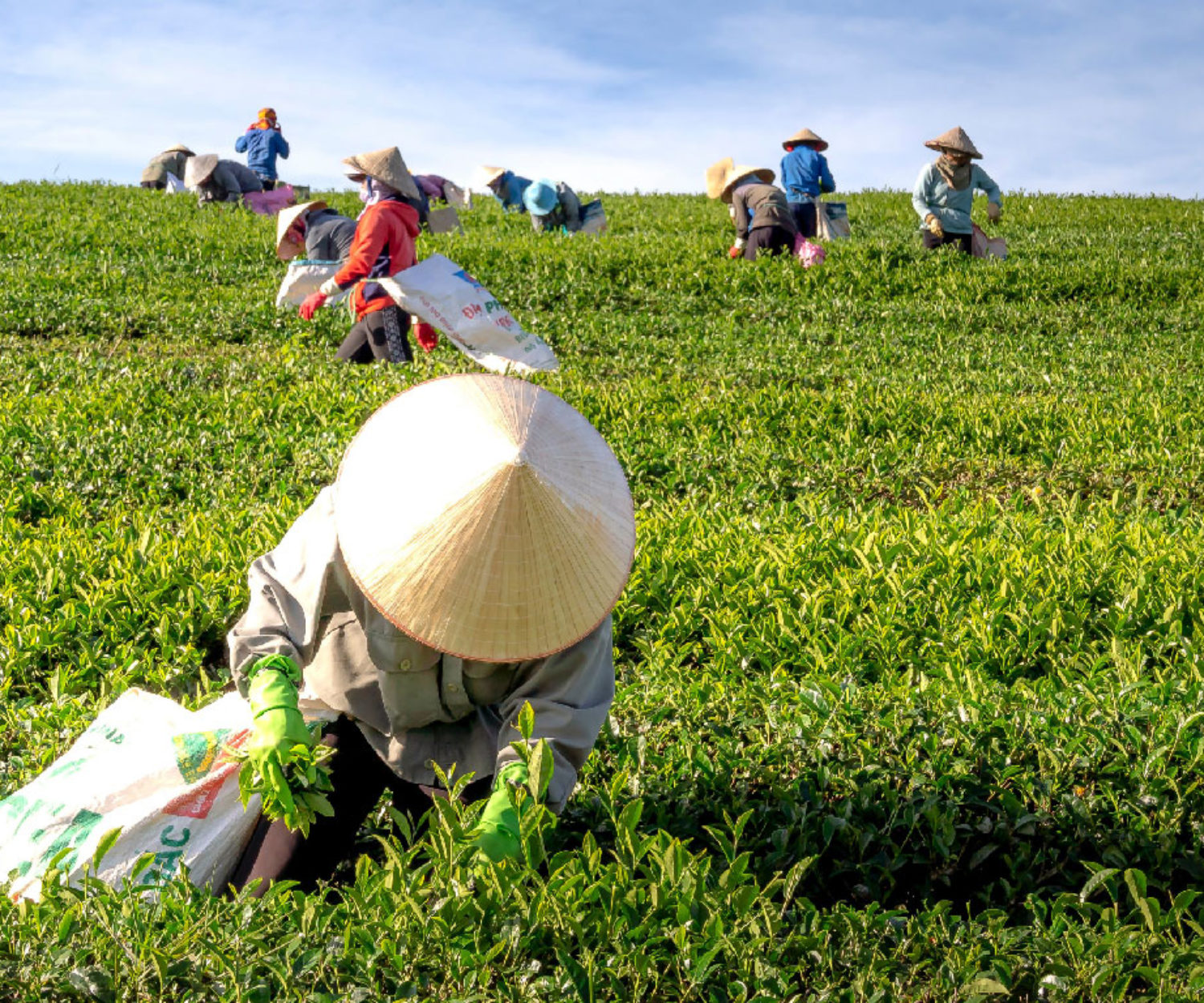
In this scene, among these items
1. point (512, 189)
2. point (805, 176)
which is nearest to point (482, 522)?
point (805, 176)

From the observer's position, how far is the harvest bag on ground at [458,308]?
7480mm

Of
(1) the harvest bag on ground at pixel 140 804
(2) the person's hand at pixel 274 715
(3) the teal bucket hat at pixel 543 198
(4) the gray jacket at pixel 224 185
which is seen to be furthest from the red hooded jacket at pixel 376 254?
(4) the gray jacket at pixel 224 185

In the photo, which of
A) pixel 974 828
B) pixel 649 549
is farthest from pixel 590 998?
pixel 649 549

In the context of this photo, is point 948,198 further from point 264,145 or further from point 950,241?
point 264,145

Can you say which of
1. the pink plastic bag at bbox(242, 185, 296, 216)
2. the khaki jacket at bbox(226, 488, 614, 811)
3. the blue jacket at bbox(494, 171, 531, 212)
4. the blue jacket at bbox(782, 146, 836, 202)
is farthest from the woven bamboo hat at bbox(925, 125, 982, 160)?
the khaki jacket at bbox(226, 488, 614, 811)

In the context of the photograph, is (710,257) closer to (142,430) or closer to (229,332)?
(229,332)

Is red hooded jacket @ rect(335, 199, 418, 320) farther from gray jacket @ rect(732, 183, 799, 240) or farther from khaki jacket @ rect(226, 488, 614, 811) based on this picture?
gray jacket @ rect(732, 183, 799, 240)

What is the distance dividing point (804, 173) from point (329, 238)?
7.32 m

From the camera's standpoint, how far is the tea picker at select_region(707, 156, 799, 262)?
13391 mm

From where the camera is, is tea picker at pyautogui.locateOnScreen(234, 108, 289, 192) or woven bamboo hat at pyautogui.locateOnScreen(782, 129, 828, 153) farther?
tea picker at pyautogui.locateOnScreen(234, 108, 289, 192)

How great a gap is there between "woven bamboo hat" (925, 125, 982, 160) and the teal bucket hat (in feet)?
18.7

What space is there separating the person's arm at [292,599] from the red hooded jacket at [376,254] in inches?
222

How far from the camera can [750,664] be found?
3756 millimetres

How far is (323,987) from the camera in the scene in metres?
1.85
